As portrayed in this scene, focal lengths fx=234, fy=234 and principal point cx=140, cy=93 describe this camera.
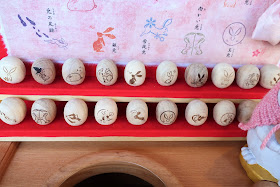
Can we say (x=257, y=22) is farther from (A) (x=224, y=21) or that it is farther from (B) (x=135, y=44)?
(B) (x=135, y=44)

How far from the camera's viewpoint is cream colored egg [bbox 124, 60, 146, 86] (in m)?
1.14

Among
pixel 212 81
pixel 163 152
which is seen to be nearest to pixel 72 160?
pixel 163 152

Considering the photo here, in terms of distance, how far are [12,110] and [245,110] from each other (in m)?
1.14

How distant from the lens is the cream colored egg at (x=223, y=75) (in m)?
1.17

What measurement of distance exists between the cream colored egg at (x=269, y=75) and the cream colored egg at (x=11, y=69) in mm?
1216

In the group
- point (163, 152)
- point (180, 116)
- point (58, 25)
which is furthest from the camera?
point (180, 116)

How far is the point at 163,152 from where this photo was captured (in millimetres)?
1211

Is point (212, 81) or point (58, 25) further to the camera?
point (212, 81)

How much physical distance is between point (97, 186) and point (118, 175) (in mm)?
127

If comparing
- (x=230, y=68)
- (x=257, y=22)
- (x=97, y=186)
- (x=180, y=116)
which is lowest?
(x=97, y=186)

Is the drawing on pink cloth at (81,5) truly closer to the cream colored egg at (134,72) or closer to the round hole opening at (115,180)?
the cream colored egg at (134,72)

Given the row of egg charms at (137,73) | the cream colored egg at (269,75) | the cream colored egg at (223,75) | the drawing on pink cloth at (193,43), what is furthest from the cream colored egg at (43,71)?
the cream colored egg at (269,75)

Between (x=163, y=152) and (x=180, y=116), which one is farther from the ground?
(x=180, y=116)

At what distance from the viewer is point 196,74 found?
1.16 m
